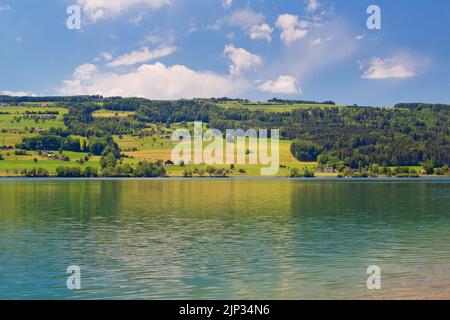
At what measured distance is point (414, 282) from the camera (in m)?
31.7

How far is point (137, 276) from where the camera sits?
109ft

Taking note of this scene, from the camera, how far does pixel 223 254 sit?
40594mm

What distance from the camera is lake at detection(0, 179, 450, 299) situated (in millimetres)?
30109

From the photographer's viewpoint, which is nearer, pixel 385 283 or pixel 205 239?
pixel 385 283

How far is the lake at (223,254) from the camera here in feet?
98.8

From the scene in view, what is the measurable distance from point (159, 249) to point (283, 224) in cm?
2041

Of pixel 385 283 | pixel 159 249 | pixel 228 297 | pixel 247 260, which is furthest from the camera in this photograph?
pixel 159 249

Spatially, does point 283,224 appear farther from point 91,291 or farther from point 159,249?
point 91,291

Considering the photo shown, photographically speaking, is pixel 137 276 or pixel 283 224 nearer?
pixel 137 276
